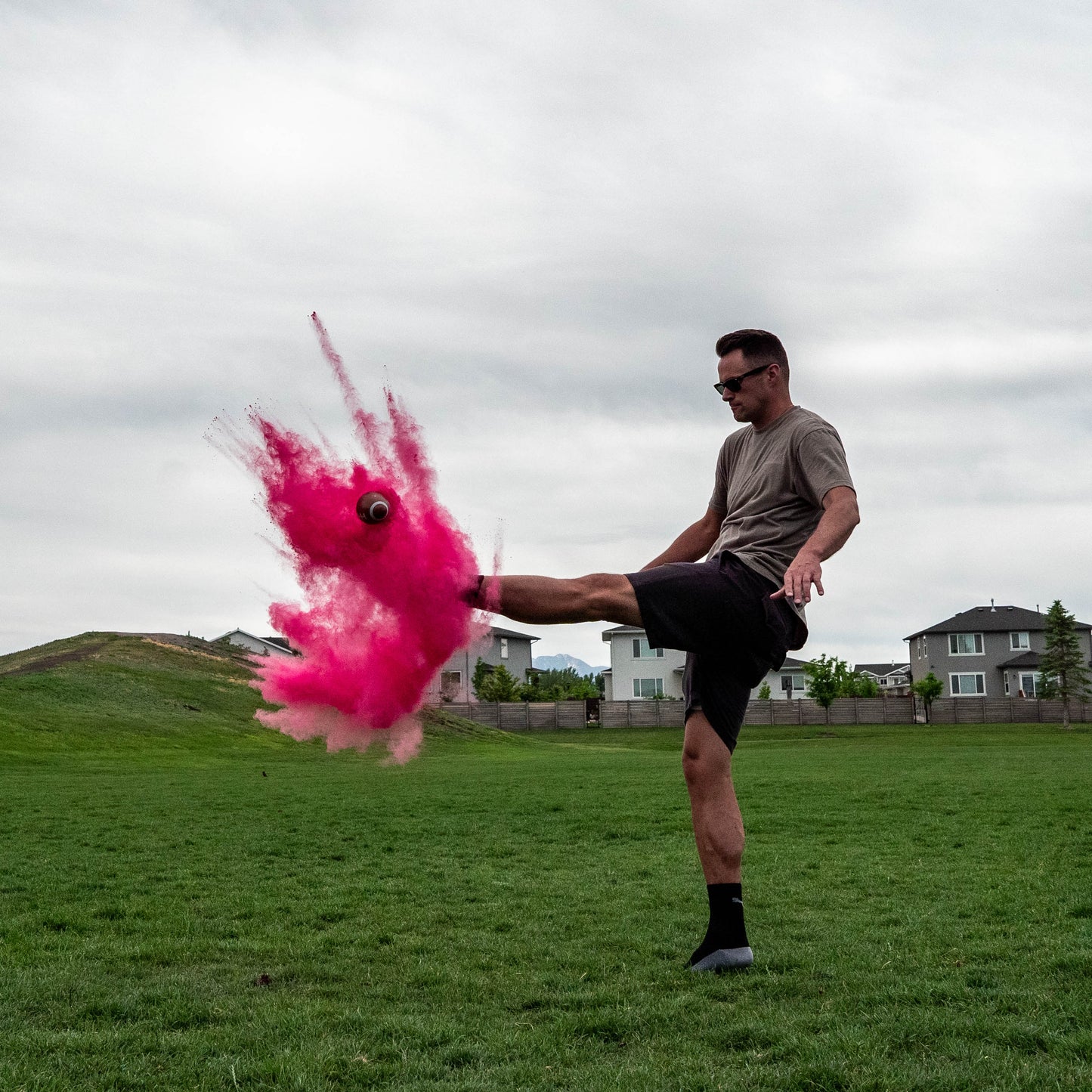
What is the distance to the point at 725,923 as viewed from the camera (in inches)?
213

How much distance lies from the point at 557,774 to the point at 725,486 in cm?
1825

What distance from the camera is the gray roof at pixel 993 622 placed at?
8762 centimetres

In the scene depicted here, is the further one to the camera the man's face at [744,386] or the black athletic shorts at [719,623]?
the man's face at [744,386]

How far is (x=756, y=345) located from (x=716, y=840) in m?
2.62

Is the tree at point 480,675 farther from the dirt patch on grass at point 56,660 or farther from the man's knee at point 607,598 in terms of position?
the man's knee at point 607,598

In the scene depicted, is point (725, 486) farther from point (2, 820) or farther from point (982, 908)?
point (2, 820)

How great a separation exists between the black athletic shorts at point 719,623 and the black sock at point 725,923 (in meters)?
0.74

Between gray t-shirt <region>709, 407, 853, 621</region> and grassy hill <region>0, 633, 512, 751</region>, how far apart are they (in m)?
24.6

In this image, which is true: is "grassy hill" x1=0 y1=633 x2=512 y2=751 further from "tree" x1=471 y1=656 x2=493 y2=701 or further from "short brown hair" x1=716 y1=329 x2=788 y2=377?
"short brown hair" x1=716 y1=329 x2=788 y2=377

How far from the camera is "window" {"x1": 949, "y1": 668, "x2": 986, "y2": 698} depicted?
87.8 m

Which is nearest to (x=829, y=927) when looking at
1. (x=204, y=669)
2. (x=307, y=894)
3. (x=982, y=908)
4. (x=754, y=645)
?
(x=982, y=908)

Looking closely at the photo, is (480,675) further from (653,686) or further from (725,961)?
(725,961)

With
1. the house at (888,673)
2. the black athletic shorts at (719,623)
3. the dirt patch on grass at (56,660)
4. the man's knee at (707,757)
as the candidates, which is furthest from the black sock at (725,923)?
the house at (888,673)

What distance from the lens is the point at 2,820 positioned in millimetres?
13789
